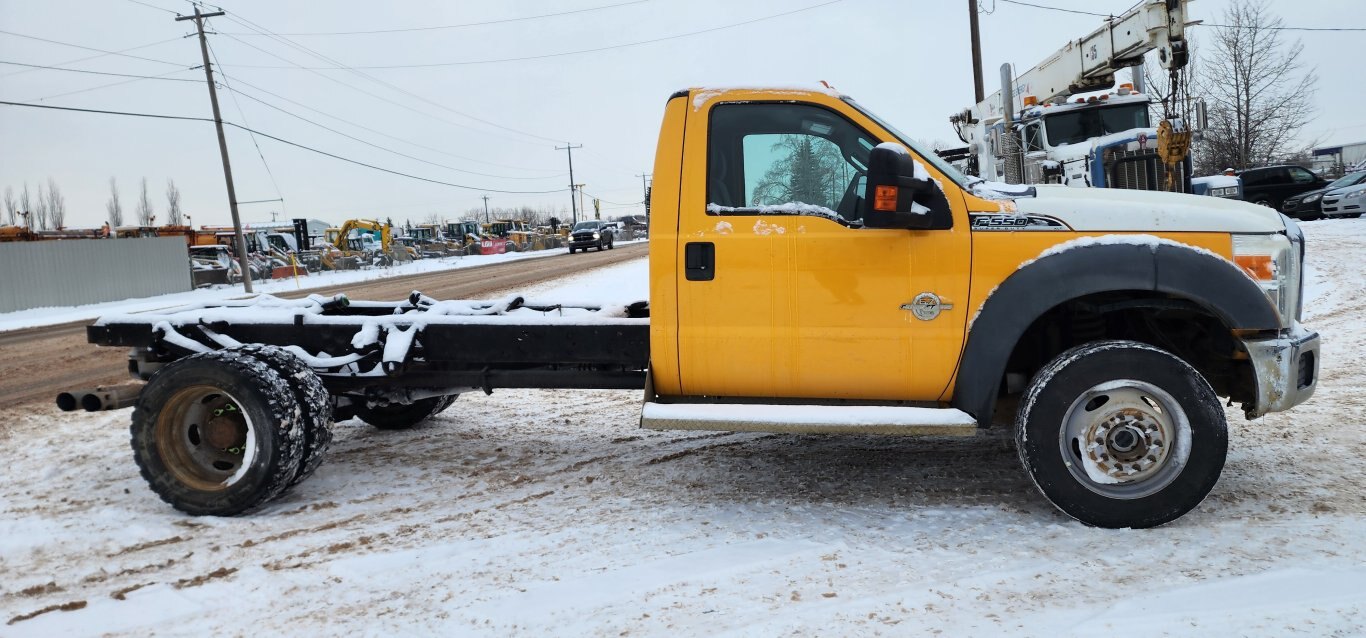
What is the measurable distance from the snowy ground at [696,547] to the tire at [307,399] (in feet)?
0.91

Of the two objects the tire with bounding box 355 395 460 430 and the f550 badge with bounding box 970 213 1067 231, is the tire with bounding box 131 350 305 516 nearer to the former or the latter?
the tire with bounding box 355 395 460 430

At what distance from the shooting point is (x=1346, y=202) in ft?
68.6

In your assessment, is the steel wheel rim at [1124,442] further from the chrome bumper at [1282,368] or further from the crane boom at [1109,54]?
the crane boom at [1109,54]

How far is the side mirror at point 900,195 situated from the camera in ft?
12.2

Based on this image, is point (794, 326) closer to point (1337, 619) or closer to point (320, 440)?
point (1337, 619)

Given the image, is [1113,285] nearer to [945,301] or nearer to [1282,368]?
[945,301]

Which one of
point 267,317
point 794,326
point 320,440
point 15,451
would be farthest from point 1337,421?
point 15,451

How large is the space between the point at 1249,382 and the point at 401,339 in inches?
175

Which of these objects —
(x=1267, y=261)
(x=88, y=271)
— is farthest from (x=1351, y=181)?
(x=88, y=271)

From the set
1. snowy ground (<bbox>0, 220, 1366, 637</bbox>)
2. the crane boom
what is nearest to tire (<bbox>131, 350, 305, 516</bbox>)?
snowy ground (<bbox>0, 220, 1366, 637</bbox>)

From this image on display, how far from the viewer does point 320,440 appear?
471cm

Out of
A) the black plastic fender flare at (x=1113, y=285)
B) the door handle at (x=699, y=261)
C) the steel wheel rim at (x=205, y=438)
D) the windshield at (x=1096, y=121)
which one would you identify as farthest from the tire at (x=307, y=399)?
the windshield at (x=1096, y=121)

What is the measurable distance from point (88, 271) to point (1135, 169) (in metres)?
27.3

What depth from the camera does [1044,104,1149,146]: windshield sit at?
1445 cm
